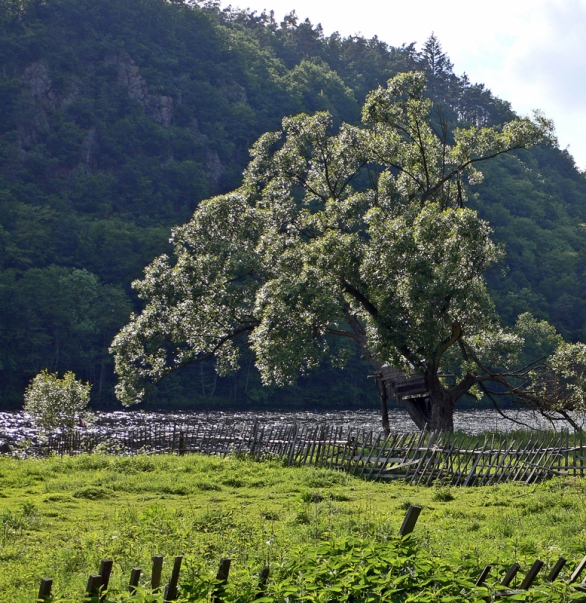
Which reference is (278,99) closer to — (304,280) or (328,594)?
(304,280)

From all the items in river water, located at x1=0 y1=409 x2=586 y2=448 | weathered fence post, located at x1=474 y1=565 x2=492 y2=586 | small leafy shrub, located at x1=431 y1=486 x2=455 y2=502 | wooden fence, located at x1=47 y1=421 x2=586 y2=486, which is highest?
weathered fence post, located at x1=474 y1=565 x2=492 y2=586

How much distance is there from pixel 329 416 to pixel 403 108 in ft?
121

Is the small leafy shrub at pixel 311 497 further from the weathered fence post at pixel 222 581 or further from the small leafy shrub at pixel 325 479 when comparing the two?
the weathered fence post at pixel 222 581

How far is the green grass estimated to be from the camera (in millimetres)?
7516

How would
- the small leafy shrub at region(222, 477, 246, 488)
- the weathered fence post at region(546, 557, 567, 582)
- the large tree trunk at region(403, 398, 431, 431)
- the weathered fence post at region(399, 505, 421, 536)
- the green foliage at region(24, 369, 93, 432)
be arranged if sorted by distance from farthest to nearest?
the green foliage at region(24, 369, 93, 432) < the large tree trunk at region(403, 398, 431, 431) < the small leafy shrub at region(222, 477, 246, 488) < the weathered fence post at region(399, 505, 421, 536) < the weathered fence post at region(546, 557, 567, 582)

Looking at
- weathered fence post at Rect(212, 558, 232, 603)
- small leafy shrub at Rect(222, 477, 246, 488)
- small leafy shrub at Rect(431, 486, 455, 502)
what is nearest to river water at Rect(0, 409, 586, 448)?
small leafy shrub at Rect(222, 477, 246, 488)

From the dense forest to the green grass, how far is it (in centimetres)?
5163

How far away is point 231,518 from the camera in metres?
10.6

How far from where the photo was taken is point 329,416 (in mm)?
60438

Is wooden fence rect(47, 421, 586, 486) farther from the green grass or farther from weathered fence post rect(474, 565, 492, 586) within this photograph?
weathered fence post rect(474, 565, 492, 586)

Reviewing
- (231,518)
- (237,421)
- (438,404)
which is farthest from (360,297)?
(237,421)

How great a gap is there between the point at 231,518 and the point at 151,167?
98629mm

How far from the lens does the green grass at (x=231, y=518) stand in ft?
24.7

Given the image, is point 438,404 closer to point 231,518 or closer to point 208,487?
point 208,487
